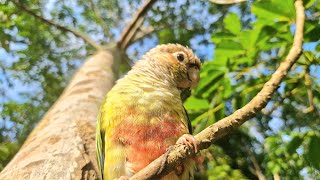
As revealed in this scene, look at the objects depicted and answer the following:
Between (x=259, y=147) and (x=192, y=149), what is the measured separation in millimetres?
3645

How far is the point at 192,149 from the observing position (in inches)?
63.5

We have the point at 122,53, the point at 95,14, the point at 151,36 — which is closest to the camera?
the point at 122,53

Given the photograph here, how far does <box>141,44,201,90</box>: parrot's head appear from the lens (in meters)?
2.93

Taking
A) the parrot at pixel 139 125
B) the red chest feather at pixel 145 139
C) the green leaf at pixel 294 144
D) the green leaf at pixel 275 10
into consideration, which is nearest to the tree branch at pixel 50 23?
the parrot at pixel 139 125

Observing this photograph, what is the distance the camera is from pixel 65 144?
2.67 metres

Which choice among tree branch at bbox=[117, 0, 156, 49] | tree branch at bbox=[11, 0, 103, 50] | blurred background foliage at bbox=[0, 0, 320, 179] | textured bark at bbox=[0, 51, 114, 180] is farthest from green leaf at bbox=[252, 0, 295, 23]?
tree branch at bbox=[117, 0, 156, 49]

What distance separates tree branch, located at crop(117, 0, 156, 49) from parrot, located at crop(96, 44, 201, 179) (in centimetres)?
386

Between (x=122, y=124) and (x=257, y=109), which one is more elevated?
(x=122, y=124)

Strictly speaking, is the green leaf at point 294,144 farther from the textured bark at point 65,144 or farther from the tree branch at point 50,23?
the tree branch at point 50,23

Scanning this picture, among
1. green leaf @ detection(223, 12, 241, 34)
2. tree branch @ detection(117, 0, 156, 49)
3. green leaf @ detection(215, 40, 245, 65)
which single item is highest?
tree branch @ detection(117, 0, 156, 49)

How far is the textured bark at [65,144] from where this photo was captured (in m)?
2.27

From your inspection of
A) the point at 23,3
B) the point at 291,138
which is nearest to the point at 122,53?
the point at 23,3

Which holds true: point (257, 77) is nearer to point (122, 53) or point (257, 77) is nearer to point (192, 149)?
point (192, 149)

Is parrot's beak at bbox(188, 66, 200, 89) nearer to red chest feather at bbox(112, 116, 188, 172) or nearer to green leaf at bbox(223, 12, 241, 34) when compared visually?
green leaf at bbox(223, 12, 241, 34)
